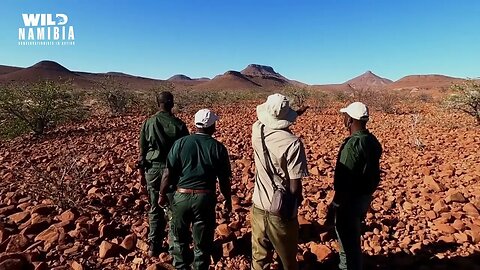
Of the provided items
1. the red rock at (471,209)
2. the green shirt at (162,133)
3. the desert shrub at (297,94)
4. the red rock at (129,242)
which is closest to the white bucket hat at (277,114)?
the green shirt at (162,133)

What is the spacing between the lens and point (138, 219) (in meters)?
4.19

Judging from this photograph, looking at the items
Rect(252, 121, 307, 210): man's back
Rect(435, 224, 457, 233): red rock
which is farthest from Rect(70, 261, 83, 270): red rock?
Rect(435, 224, 457, 233): red rock

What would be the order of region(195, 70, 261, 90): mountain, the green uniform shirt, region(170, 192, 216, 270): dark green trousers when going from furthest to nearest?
region(195, 70, 261, 90): mountain, region(170, 192, 216, 270): dark green trousers, the green uniform shirt

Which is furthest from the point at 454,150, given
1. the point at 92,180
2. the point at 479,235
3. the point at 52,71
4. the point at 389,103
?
the point at 52,71

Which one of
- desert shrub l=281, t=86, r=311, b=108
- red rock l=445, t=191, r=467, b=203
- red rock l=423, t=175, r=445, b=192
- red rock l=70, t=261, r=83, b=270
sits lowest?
red rock l=70, t=261, r=83, b=270

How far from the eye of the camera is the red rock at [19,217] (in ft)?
13.3

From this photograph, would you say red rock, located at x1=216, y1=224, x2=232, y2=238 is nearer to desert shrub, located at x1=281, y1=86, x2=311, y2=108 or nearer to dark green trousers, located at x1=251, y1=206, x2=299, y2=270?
dark green trousers, located at x1=251, y1=206, x2=299, y2=270

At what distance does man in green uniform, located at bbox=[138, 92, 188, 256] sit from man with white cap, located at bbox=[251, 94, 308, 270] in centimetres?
118

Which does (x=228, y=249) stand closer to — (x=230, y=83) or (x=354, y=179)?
(x=354, y=179)

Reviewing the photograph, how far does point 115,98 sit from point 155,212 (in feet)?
42.7

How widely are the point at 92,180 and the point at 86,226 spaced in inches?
65.3

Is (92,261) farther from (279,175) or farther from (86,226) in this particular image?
(279,175)

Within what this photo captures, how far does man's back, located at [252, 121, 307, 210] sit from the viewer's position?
2.31 meters

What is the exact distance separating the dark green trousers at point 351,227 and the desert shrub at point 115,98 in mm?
13748
